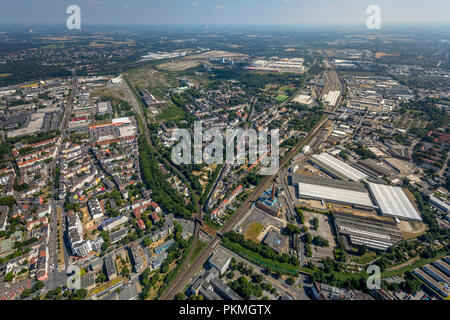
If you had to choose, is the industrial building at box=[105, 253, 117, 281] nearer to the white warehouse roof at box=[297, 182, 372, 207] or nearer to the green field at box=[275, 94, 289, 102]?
the white warehouse roof at box=[297, 182, 372, 207]

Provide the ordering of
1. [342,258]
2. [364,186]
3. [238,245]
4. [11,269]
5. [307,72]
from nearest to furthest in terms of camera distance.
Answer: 1. [11,269]
2. [342,258]
3. [238,245]
4. [364,186]
5. [307,72]

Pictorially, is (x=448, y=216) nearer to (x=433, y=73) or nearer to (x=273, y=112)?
(x=273, y=112)

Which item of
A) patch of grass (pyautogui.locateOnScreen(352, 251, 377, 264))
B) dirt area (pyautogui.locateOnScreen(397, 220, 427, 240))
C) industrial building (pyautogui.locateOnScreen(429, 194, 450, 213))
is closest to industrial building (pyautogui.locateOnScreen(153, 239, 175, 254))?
patch of grass (pyautogui.locateOnScreen(352, 251, 377, 264))

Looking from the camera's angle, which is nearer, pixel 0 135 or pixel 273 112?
Answer: pixel 0 135

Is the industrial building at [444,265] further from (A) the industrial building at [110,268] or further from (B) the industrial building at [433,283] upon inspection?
(A) the industrial building at [110,268]

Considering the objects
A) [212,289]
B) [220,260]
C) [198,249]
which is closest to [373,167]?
[220,260]

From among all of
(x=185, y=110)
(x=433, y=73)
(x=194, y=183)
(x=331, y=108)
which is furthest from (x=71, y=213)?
(x=433, y=73)

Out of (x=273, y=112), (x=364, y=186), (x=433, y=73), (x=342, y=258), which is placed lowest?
(x=342, y=258)
